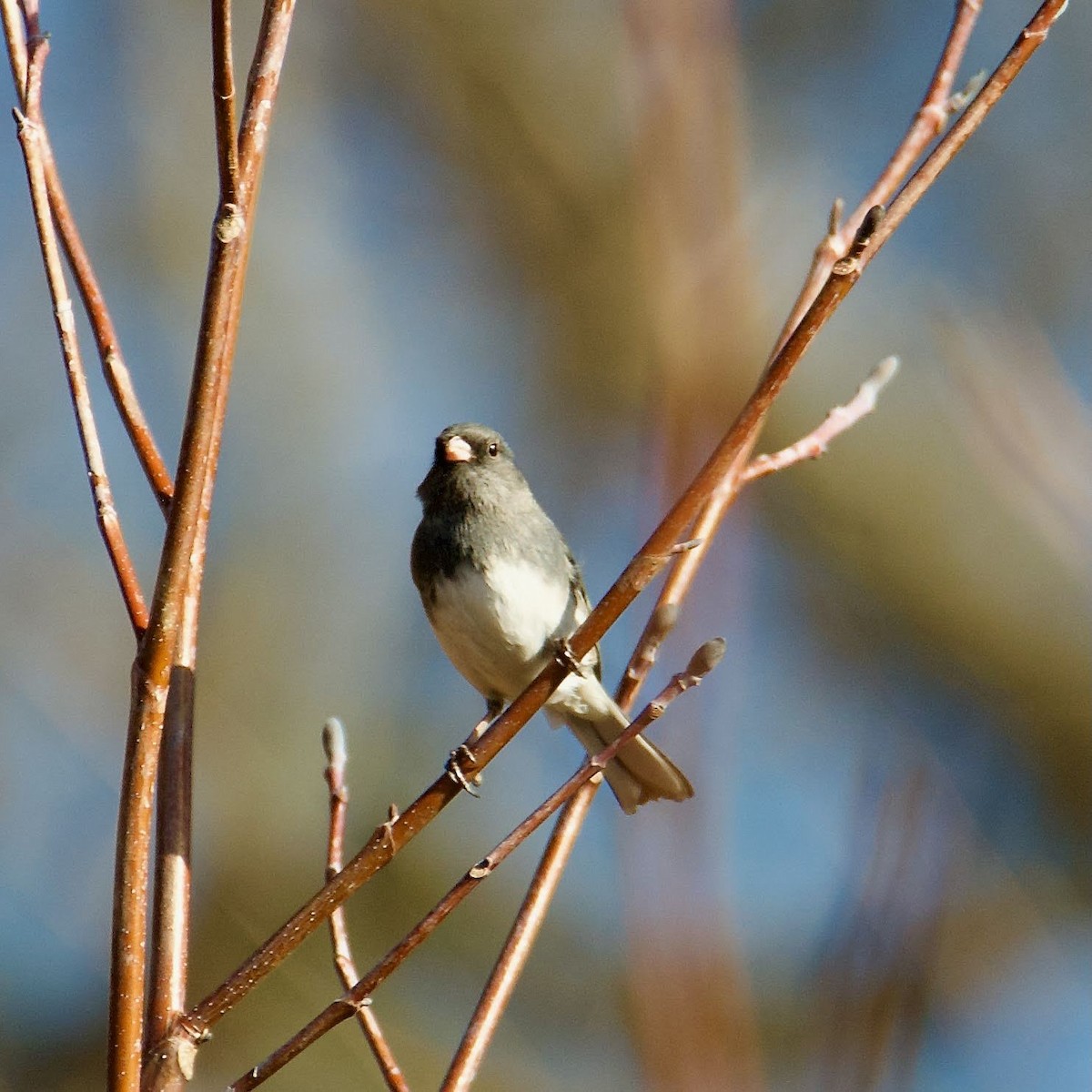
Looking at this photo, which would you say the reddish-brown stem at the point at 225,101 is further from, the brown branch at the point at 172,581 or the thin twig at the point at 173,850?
the thin twig at the point at 173,850

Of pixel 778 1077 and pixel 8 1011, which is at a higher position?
pixel 8 1011

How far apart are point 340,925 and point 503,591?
3.62ft

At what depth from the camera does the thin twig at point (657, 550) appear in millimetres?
1330

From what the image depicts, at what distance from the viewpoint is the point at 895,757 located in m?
1.33

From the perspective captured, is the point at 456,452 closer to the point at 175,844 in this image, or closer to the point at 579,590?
the point at 579,590

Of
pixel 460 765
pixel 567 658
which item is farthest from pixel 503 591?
pixel 567 658

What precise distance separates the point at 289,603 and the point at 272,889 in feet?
3.56

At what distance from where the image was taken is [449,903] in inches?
54.3

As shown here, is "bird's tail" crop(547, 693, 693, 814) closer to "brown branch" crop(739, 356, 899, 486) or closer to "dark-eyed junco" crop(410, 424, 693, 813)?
"dark-eyed junco" crop(410, 424, 693, 813)

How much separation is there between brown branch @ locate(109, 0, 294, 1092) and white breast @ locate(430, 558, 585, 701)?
1.28 meters

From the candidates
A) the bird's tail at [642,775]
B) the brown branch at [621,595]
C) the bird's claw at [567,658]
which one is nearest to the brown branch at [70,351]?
the brown branch at [621,595]

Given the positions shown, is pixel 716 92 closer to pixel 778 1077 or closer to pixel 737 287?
pixel 737 287

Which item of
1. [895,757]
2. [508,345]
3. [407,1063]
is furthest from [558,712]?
[508,345]

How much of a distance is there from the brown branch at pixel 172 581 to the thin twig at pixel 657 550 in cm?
10
